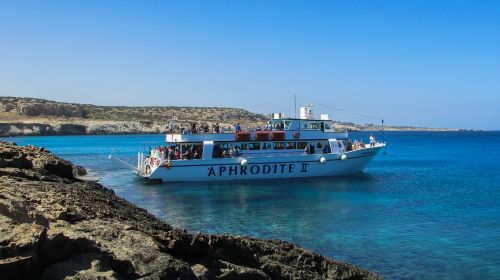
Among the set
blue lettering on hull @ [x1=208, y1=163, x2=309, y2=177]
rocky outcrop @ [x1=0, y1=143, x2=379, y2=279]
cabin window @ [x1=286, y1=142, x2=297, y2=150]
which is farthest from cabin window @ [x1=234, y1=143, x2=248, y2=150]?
rocky outcrop @ [x1=0, y1=143, x2=379, y2=279]

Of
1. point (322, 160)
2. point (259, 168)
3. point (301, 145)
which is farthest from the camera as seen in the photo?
point (301, 145)

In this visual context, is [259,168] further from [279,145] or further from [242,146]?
[279,145]

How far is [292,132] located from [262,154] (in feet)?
9.38

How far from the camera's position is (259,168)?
36594 mm

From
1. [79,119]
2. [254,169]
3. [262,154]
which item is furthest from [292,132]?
[79,119]

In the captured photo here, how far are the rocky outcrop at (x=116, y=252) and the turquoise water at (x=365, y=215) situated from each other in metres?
4.76

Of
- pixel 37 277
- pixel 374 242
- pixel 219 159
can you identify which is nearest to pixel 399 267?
pixel 374 242

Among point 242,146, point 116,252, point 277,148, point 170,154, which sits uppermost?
point 242,146

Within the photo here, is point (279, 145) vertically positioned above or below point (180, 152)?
above

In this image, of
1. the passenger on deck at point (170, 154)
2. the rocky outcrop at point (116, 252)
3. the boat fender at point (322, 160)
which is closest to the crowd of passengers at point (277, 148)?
the boat fender at point (322, 160)

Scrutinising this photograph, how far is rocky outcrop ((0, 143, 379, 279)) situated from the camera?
21.8 ft

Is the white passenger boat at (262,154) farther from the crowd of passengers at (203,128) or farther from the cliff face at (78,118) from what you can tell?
the cliff face at (78,118)

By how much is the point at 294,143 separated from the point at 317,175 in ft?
9.60

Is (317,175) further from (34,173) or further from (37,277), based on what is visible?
(37,277)
